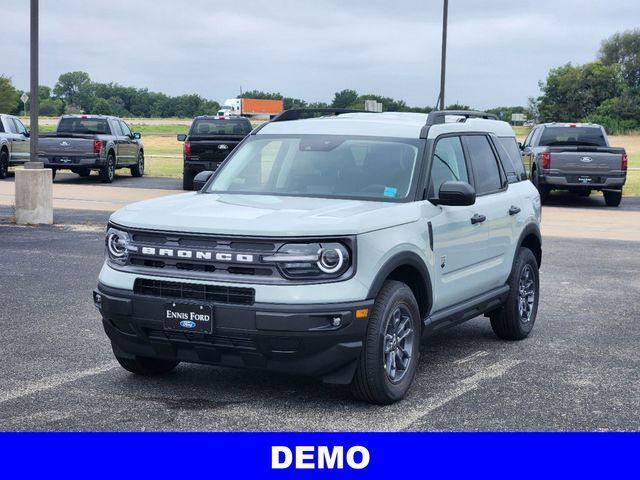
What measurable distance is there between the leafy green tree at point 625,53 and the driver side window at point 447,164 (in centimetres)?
12532

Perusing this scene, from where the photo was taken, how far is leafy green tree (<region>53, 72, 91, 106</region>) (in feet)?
497

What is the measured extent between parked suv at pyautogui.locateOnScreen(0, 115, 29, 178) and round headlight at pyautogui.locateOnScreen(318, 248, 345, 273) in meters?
26.0

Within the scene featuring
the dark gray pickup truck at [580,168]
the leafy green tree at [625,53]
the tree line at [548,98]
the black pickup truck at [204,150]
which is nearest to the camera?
the dark gray pickup truck at [580,168]

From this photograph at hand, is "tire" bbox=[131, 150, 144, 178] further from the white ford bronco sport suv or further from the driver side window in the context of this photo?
the driver side window

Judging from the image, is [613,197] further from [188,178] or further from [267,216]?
[267,216]

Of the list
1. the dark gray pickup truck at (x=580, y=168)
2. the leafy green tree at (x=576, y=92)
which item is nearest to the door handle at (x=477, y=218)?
the dark gray pickup truck at (x=580, y=168)

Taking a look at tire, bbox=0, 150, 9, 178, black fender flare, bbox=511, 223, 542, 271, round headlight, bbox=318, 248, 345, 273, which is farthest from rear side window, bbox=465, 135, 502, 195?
tire, bbox=0, 150, 9, 178

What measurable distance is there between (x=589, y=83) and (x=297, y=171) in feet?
334

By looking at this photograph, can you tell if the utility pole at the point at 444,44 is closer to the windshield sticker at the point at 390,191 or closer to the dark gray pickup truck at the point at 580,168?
the dark gray pickup truck at the point at 580,168

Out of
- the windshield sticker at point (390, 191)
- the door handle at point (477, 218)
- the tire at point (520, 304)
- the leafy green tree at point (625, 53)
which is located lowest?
the tire at point (520, 304)

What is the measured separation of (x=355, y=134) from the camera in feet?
24.8

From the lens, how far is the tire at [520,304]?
854 centimetres

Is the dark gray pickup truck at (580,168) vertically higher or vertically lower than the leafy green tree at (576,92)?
lower
